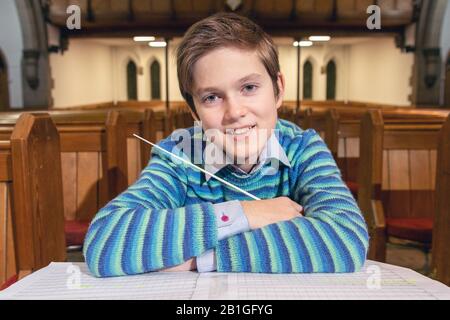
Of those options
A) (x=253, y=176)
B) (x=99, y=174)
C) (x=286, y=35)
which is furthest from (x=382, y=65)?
(x=253, y=176)

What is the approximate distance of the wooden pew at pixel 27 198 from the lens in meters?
1.52

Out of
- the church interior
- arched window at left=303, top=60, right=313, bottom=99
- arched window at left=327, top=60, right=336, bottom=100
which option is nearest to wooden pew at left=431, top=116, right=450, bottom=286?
the church interior

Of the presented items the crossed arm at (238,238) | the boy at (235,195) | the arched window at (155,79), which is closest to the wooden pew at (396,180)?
the boy at (235,195)

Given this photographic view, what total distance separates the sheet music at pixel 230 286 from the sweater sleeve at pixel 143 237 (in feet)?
0.10

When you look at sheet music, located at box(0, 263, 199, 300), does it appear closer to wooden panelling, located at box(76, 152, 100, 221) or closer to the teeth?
the teeth

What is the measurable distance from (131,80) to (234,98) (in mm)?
15543

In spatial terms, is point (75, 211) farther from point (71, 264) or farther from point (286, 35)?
point (286, 35)

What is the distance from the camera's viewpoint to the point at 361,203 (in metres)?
2.65

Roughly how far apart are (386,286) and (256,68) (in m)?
0.67

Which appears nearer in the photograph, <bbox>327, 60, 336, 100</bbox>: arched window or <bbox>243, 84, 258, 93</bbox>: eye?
<bbox>243, 84, 258, 93</bbox>: eye

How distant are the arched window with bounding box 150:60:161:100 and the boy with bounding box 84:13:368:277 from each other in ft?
49.4

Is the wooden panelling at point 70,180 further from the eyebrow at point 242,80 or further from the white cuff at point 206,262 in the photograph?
the white cuff at point 206,262

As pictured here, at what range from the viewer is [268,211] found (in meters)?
1.09

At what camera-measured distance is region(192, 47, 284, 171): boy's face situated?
1170 millimetres
